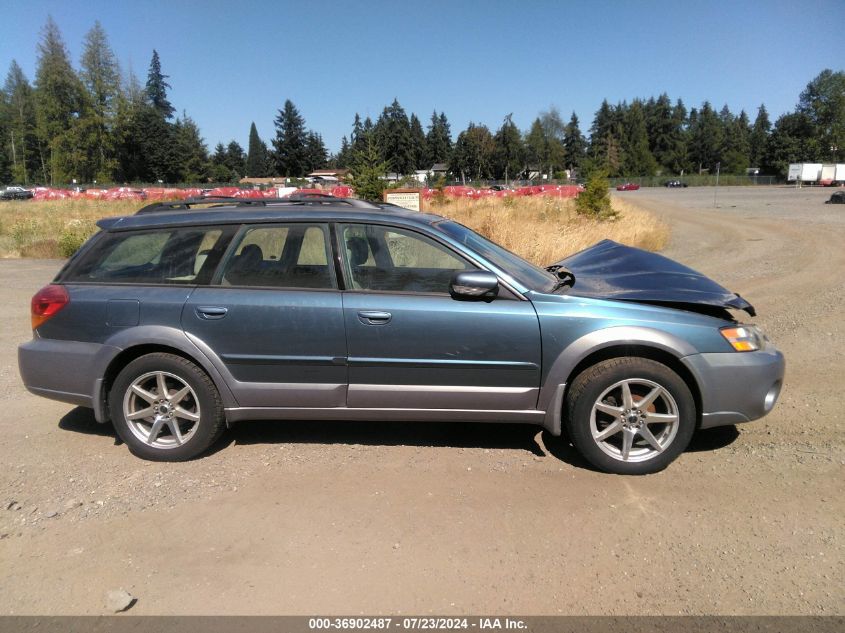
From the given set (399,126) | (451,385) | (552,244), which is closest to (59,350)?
(451,385)

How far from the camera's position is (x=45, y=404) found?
530 cm

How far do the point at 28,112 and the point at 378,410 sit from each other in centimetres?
11032

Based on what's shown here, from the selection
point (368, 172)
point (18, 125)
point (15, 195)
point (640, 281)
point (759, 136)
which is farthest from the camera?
point (759, 136)

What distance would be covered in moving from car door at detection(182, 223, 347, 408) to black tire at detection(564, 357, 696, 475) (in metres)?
1.52

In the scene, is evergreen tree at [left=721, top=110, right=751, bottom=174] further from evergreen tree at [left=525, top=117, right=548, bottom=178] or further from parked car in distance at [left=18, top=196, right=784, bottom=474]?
parked car in distance at [left=18, top=196, right=784, bottom=474]

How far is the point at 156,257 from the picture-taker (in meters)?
4.30

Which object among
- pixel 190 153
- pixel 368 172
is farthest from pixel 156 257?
pixel 190 153

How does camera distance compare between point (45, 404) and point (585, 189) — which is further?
point (585, 189)

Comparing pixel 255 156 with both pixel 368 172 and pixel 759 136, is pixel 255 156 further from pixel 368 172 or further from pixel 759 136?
pixel 368 172

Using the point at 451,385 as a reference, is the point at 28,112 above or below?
above

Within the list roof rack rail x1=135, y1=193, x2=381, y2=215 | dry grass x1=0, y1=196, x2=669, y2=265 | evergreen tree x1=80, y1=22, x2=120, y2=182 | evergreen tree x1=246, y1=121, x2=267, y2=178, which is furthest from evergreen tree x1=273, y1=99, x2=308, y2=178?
roof rack rail x1=135, y1=193, x2=381, y2=215

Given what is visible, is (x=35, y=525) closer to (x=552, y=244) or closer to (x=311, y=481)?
(x=311, y=481)

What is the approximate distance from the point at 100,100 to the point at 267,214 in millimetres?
87744

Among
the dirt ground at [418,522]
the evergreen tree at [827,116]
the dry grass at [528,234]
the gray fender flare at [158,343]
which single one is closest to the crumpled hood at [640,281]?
the dirt ground at [418,522]
